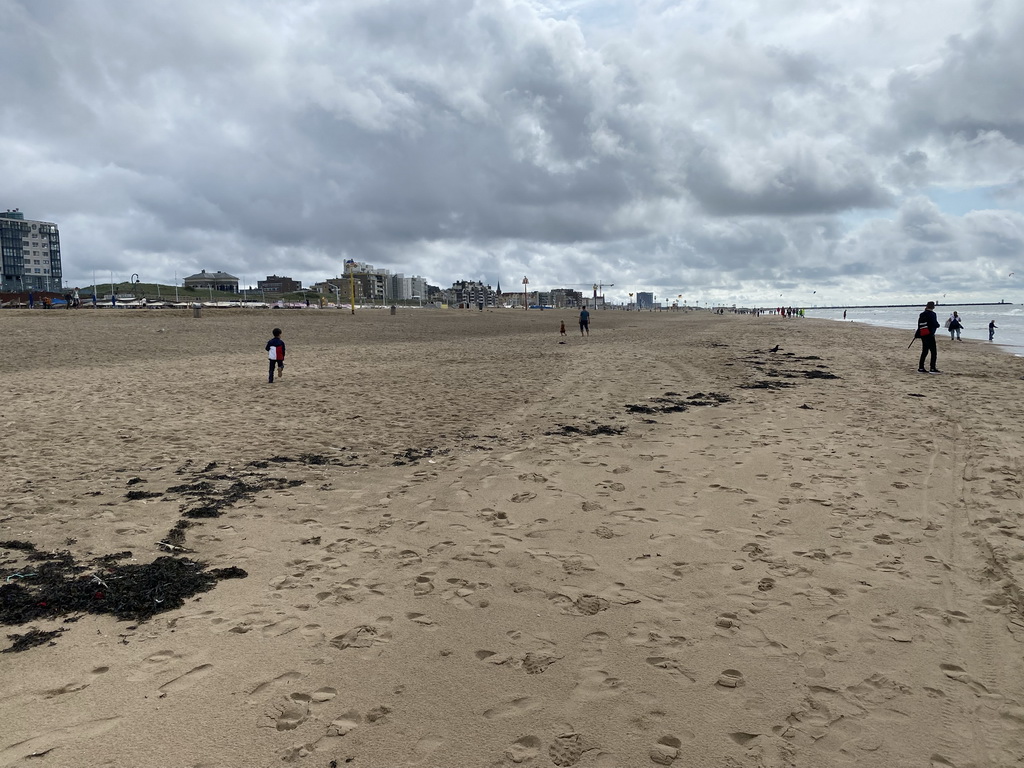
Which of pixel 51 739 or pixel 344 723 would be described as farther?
pixel 344 723

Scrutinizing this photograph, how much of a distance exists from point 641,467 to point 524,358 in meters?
15.5

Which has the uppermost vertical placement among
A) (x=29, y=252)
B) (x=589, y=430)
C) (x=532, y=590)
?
(x=29, y=252)

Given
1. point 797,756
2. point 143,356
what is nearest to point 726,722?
point 797,756

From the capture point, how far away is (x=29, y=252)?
5763 inches

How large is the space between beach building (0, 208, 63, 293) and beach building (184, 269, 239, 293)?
3197cm

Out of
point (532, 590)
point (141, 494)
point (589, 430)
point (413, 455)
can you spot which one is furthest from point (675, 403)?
point (141, 494)

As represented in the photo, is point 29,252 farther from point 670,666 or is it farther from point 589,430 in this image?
point 670,666

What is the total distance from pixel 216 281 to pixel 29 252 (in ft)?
149

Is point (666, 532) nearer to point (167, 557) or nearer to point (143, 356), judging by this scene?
point (167, 557)

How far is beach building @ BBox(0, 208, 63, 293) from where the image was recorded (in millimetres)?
140000

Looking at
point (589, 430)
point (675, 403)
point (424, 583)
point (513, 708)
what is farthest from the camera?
point (675, 403)

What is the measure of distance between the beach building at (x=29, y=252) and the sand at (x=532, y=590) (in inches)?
6735

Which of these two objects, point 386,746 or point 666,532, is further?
point 666,532

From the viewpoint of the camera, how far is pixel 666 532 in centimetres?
607
